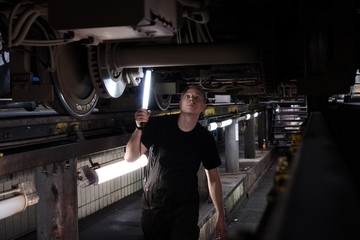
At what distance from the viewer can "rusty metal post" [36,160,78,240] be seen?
12.7ft

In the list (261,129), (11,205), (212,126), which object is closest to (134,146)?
(11,205)

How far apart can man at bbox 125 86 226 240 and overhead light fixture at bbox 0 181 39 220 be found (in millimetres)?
1022

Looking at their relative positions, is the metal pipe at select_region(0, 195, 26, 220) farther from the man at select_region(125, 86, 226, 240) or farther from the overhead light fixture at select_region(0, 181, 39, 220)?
the man at select_region(125, 86, 226, 240)

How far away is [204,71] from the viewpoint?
18.5 feet

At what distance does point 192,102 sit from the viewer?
3.16 metres

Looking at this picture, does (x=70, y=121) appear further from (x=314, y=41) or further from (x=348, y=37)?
(x=348, y=37)

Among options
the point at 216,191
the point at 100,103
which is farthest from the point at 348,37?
the point at 100,103

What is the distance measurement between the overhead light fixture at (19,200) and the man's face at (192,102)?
1.56m

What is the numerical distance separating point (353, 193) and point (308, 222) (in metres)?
0.11

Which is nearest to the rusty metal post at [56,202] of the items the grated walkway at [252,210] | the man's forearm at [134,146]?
the man's forearm at [134,146]

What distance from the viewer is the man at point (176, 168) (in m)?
3.04

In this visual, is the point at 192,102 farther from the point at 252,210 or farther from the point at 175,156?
the point at 252,210

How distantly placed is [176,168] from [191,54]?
1232mm

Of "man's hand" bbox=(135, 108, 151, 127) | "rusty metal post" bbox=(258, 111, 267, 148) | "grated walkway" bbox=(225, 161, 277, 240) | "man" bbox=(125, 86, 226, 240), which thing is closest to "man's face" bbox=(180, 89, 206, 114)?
"man" bbox=(125, 86, 226, 240)
